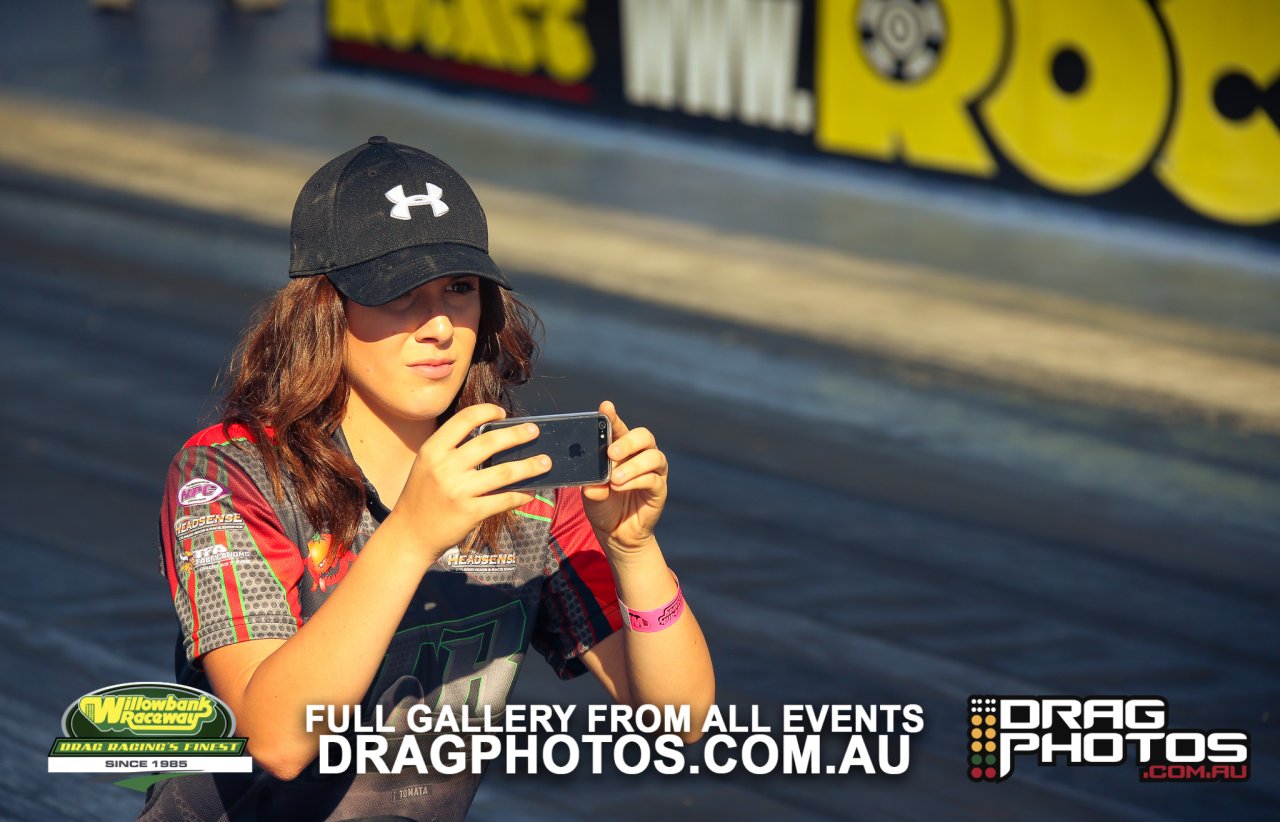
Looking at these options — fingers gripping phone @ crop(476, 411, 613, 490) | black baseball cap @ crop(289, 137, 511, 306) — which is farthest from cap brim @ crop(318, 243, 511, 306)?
fingers gripping phone @ crop(476, 411, 613, 490)

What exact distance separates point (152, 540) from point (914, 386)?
14.5ft

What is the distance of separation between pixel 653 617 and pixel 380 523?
49cm

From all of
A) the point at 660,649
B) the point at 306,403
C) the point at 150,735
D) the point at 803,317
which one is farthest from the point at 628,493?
the point at 803,317

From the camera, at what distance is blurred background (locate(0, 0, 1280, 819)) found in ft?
19.9

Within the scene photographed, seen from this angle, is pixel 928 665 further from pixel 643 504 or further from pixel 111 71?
pixel 111 71

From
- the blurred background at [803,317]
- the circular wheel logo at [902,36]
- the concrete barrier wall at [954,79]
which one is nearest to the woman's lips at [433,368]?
the blurred background at [803,317]

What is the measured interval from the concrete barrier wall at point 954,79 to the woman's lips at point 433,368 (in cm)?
1099

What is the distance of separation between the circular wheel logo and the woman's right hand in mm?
12476

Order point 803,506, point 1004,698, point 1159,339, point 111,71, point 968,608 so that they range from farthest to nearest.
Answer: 1. point 111,71
2. point 1159,339
3. point 803,506
4. point 968,608
5. point 1004,698

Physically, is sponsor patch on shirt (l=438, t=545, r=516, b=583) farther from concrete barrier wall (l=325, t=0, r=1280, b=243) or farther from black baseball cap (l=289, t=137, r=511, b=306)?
concrete barrier wall (l=325, t=0, r=1280, b=243)

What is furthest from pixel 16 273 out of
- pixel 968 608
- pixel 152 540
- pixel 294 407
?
pixel 294 407

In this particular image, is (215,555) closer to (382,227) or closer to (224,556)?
(224,556)

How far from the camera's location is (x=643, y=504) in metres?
2.74

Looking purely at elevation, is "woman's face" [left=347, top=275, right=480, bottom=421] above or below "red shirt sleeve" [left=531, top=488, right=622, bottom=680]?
above
